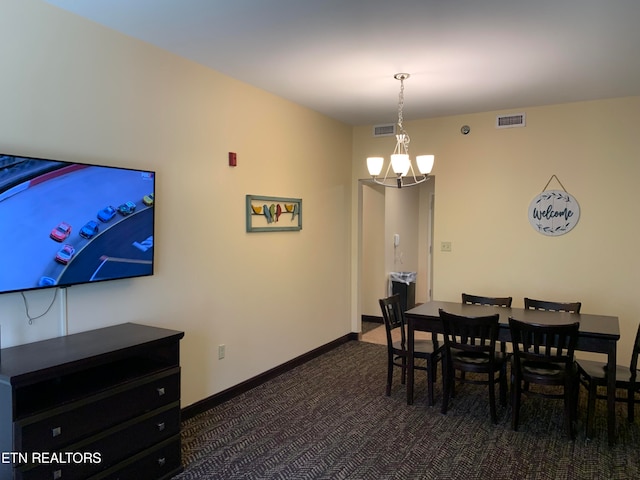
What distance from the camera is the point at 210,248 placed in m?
3.74

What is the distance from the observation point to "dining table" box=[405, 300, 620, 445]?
3154 millimetres

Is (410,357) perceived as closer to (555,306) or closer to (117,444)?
(555,306)

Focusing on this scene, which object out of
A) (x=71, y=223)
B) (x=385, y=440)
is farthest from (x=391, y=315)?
(x=71, y=223)

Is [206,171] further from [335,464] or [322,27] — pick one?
[335,464]

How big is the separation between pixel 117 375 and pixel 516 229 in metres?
4.26

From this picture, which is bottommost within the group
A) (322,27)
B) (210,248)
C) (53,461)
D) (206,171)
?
(53,461)

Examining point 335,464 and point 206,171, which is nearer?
point 335,464

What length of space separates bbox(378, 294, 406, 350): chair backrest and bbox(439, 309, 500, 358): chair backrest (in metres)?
0.65

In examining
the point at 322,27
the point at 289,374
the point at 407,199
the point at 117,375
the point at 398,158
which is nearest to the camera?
the point at 117,375

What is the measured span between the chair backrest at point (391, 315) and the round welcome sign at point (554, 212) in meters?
1.91

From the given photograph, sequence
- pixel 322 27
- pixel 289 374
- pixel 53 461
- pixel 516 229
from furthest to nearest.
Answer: pixel 516 229 < pixel 289 374 < pixel 322 27 < pixel 53 461

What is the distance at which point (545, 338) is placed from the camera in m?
3.23

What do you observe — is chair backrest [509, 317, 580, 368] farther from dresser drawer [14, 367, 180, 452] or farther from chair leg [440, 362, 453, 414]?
dresser drawer [14, 367, 180, 452]

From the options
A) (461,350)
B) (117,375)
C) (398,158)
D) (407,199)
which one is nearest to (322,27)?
(398,158)
